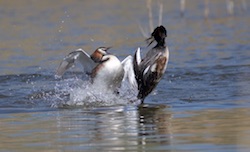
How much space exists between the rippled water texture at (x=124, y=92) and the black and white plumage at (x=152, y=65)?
229 mm

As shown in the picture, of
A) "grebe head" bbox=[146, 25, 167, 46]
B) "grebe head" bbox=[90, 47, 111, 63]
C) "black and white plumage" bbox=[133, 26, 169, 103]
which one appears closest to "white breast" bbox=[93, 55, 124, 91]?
"grebe head" bbox=[90, 47, 111, 63]

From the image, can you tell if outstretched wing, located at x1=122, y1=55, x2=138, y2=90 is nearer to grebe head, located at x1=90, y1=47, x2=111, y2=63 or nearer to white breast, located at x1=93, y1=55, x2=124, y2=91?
white breast, located at x1=93, y1=55, x2=124, y2=91

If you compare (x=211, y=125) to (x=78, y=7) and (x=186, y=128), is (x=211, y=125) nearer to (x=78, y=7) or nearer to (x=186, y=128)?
(x=186, y=128)

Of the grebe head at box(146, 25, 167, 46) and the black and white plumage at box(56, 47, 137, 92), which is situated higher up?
the grebe head at box(146, 25, 167, 46)

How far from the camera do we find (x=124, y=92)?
403 inches

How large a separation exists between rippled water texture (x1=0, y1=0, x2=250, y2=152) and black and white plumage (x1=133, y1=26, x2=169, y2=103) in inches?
9.0

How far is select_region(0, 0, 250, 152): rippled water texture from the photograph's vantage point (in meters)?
6.90

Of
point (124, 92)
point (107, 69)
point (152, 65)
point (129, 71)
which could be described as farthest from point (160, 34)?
point (124, 92)

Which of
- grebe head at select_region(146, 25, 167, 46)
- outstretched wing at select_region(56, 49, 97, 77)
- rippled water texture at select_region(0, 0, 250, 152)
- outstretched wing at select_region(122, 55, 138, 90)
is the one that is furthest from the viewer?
outstretched wing at select_region(56, 49, 97, 77)

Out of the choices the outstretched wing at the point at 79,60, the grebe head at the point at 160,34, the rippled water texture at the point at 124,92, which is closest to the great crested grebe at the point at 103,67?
the outstretched wing at the point at 79,60

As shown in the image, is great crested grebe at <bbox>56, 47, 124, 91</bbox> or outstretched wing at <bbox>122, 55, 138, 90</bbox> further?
outstretched wing at <bbox>122, 55, 138, 90</bbox>

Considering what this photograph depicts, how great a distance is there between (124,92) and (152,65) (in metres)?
0.64

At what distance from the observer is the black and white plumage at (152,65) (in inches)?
387

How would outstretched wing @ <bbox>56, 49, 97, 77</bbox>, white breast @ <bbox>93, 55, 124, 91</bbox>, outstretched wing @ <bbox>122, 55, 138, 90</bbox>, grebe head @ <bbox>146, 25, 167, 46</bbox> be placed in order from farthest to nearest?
outstretched wing @ <bbox>56, 49, 97, 77</bbox> → outstretched wing @ <bbox>122, 55, 138, 90</bbox> → white breast @ <bbox>93, 55, 124, 91</bbox> → grebe head @ <bbox>146, 25, 167, 46</bbox>
